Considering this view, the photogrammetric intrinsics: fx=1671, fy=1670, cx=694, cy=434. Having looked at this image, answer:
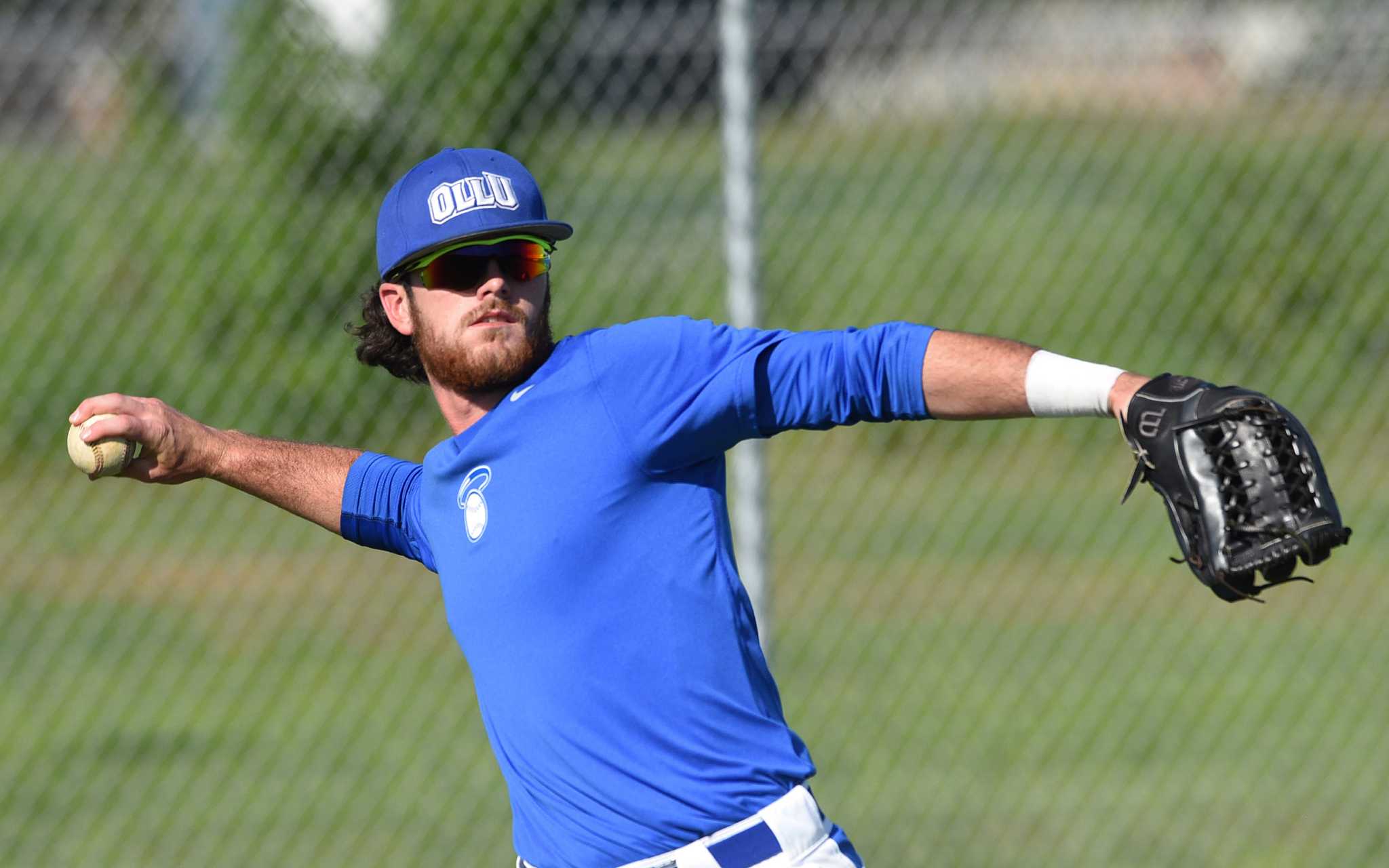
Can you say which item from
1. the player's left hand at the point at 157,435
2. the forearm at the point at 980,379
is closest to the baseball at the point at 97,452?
the player's left hand at the point at 157,435

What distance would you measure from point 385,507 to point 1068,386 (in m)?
1.67

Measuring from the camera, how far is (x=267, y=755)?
689 cm

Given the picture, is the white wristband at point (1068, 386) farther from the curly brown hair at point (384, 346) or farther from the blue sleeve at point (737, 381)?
the curly brown hair at point (384, 346)

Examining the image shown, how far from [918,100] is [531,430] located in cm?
817

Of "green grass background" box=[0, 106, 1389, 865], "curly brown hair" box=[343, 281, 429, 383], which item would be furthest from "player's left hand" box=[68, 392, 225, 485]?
"green grass background" box=[0, 106, 1389, 865]

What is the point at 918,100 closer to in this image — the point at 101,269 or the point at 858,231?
the point at 858,231

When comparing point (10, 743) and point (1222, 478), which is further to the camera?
point (10, 743)

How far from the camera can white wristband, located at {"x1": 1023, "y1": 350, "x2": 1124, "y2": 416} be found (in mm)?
2613

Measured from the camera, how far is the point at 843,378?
9.14ft

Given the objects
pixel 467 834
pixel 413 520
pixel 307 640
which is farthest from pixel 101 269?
pixel 413 520

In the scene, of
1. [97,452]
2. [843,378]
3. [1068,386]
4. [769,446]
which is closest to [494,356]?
[843,378]

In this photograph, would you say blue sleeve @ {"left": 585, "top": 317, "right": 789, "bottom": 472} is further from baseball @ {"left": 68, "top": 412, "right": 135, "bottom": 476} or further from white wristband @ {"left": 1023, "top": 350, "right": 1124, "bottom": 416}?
baseball @ {"left": 68, "top": 412, "right": 135, "bottom": 476}

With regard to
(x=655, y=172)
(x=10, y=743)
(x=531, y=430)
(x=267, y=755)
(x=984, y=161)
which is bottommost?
(x=10, y=743)

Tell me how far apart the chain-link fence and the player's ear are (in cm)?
265
